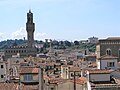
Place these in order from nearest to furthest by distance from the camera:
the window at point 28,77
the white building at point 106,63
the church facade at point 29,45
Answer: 1. the window at point 28,77
2. the white building at point 106,63
3. the church facade at point 29,45

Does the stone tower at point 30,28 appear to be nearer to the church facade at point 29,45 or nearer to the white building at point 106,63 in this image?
the church facade at point 29,45

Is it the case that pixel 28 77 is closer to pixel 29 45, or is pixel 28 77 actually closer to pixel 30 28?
pixel 30 28

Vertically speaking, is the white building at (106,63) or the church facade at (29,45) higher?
the church facade at (29,45)

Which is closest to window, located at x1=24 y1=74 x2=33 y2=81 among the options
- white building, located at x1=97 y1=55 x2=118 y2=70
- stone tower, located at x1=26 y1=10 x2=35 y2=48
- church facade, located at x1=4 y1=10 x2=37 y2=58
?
white building, located at x1=97 y1=55 x2=118 y2=70

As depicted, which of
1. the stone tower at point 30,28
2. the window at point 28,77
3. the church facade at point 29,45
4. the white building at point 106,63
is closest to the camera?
the window at point 28,77

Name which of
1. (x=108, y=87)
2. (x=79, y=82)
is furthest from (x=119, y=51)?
(x=108, y=87)

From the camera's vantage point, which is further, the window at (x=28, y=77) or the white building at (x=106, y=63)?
the white building at (x=106, y=63)

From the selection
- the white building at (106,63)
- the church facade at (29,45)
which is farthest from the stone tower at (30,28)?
the white building at (106,63)

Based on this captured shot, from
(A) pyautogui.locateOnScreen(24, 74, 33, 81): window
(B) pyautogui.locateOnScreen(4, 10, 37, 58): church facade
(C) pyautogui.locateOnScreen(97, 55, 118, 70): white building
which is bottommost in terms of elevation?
(A) pyautogui.locateOnScreen(24, 74, 33, 81): window

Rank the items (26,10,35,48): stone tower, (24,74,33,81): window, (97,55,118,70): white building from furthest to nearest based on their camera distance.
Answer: (26,10,35,48): stone tower
(97,55,118,70): white building
(24,74,33,81): window

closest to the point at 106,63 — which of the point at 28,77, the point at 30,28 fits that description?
the point at 28,77

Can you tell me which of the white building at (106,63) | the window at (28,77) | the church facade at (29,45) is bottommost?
the window at (28,77)

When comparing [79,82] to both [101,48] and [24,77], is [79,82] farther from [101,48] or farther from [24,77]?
[101,48]

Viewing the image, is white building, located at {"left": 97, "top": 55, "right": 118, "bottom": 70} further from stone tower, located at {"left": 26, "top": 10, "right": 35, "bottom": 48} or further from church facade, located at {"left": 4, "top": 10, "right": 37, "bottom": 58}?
stone tower, located at {"left": 26, "top": 10, "right": 35, "bottom": 48}
